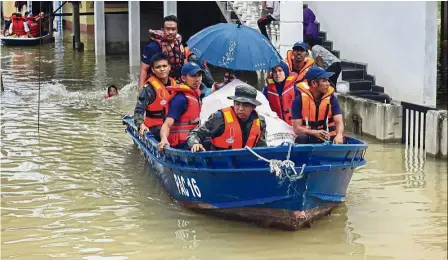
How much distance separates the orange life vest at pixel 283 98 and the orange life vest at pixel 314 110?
3.83ft

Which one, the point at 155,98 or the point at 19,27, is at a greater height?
the point at 19,27

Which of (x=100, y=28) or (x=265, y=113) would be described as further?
(x=100, y=28)

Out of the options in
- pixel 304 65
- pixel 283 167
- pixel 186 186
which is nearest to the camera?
pixel 283 167

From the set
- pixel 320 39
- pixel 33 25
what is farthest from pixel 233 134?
pixel 33 25

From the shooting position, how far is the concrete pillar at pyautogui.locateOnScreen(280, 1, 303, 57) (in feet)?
44.2

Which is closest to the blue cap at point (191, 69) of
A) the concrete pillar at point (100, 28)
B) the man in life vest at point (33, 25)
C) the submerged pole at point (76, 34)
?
the concrete pillar at point (100, 28)

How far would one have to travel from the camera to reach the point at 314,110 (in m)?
8.23

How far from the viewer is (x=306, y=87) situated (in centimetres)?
824

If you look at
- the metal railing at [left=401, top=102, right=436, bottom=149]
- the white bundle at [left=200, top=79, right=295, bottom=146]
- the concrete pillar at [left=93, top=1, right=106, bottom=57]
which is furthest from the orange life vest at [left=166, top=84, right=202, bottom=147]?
the concrete pillar at [left=93, top=1, right=106, bottom=57]

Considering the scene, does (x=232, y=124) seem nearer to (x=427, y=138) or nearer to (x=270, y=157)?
(x=270, y=157)

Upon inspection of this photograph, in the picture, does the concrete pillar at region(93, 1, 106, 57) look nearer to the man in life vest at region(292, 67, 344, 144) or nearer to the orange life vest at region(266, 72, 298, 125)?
the orange life vest at region(266, 72, 298, 125)

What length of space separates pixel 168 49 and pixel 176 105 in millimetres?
2204

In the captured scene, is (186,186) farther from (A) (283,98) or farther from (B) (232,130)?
(A) (283,98)

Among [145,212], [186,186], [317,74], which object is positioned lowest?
[145,212]
